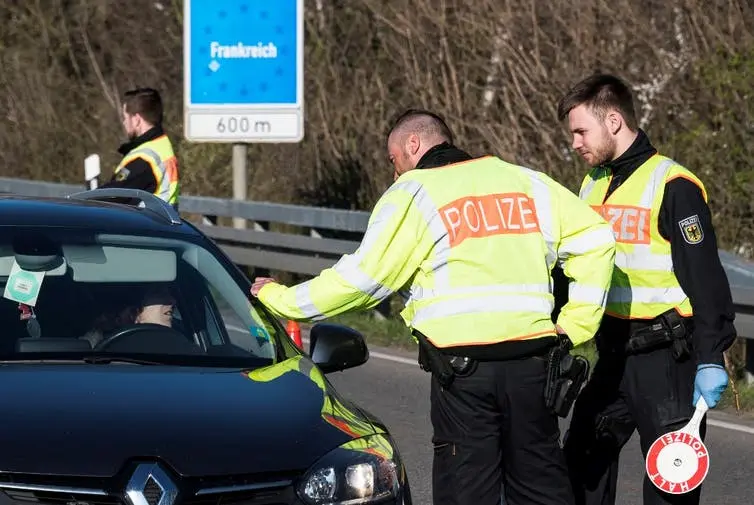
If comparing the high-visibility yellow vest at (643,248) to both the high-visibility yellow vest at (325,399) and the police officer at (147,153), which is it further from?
the police officer at (147,153)

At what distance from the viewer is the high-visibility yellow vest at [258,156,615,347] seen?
518 centimetres

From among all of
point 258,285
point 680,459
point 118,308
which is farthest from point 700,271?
point 118,308

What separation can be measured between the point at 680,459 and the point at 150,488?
1.91 m

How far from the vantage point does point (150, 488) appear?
4.45 m

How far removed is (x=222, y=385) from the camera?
5246mm

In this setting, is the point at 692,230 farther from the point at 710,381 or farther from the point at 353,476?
the point at 353,476

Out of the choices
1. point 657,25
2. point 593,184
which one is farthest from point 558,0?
point 593,184

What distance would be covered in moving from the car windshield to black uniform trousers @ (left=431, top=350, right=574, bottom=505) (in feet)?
2.35

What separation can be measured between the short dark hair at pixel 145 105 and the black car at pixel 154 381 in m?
4.49

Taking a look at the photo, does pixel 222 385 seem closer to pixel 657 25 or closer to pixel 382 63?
pixel 657 25

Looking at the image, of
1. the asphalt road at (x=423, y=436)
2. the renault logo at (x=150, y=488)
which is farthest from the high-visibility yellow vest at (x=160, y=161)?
the renault logo at (x=150, y=488)

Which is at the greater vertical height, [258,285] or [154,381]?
[258,285]

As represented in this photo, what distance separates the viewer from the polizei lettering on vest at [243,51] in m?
16.0

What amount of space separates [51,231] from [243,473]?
1.70 metres
